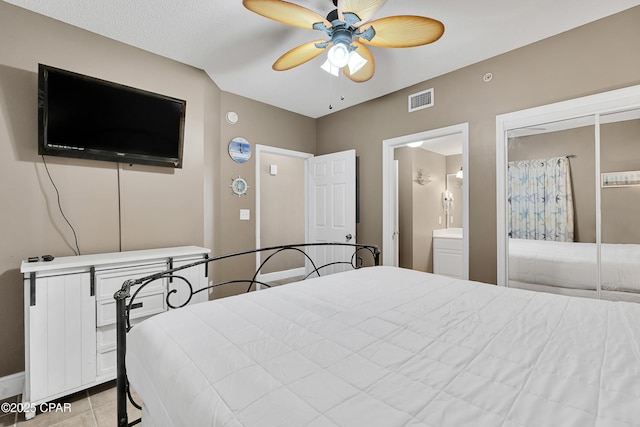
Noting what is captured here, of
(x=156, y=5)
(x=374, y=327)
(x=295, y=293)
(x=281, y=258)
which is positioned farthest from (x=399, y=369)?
(x=281, y=258)

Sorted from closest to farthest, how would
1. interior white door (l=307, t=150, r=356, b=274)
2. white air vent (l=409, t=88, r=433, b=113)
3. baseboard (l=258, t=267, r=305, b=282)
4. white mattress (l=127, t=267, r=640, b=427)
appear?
1. white mattress (l=127, t=267, r=640, b=427)
2. white air vent (l=409, t=88, r=433, b=113)
3. interior white door (l=307, t=150, r=356, b=274)
4. baseboard (l=258, t=267, r=305, b=282)

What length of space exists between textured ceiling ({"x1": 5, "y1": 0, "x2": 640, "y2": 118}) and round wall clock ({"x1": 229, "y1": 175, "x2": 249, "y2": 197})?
3.57 feet

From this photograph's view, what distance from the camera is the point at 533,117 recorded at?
239 cm

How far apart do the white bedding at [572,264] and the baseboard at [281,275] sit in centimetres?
352

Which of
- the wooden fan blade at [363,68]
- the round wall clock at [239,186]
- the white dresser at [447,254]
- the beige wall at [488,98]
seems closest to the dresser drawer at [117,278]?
the round wall clock at [239,186]

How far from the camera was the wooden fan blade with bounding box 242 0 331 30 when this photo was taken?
1472mm

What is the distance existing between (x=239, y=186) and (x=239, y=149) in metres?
0.45

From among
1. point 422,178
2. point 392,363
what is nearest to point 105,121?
point 392,363

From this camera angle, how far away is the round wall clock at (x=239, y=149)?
3396 millimetres

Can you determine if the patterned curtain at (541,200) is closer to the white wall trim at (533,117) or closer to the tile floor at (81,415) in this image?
the white wall trim at (533,117)

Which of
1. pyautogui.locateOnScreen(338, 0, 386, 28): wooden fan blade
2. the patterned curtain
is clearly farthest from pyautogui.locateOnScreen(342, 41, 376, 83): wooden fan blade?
the patterned curtain

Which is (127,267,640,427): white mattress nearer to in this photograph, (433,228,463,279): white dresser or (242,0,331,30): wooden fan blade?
(242,0,331,30): wooden fan blade

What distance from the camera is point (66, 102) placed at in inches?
81.7

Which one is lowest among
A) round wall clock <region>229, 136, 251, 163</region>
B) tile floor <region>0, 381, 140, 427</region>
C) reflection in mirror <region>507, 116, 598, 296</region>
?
tile floor <region>0, 381, 140, 427</region>
